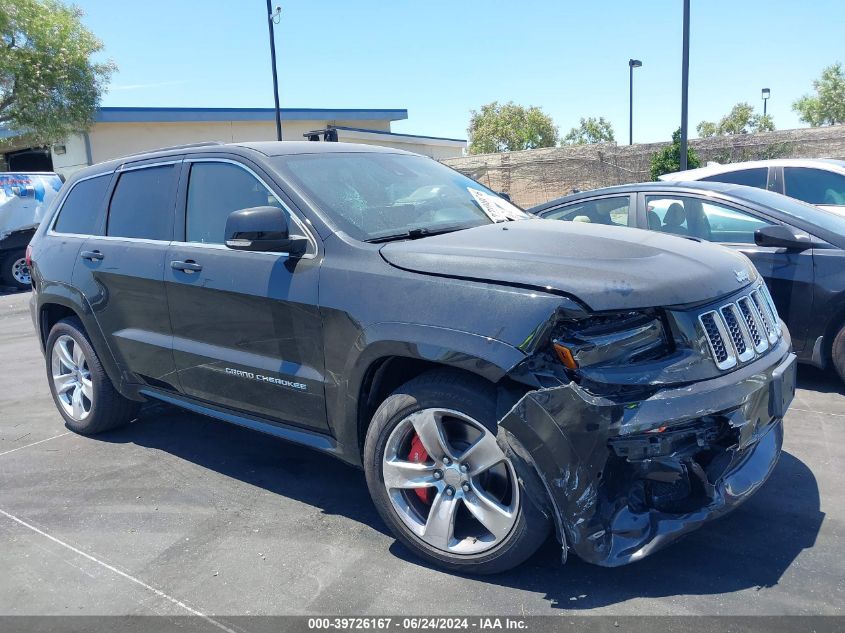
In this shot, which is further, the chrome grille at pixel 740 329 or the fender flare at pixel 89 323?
the fender flare at pixel 89 323

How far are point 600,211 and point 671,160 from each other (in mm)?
14152

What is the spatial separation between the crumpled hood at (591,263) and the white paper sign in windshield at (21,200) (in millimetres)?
14345

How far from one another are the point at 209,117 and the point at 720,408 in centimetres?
2749

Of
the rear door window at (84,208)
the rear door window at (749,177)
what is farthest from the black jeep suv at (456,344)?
the rear door window at (749,177)

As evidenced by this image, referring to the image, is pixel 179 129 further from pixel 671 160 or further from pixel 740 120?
pixel 740 120

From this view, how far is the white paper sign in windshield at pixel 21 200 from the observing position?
15.2 metres

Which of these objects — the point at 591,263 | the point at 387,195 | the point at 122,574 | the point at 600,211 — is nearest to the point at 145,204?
the point at 387,195

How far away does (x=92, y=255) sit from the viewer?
476cm

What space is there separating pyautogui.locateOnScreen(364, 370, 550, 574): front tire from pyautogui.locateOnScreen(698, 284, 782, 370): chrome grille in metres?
0.91

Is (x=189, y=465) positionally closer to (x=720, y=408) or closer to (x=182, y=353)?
(x=182, y=353)

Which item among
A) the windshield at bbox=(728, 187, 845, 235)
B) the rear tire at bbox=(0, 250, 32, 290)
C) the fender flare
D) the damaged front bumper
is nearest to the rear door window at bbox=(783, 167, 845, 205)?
the windshield at bbox=(728, 187, 845, 235)

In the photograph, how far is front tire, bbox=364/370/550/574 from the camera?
2.91 meters

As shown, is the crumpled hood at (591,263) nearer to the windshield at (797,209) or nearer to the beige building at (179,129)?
the windshield at (797,209)

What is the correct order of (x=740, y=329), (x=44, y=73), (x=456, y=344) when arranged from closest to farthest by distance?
(x=456, y=344), (x=740, y=329), (x=44, y=73)
